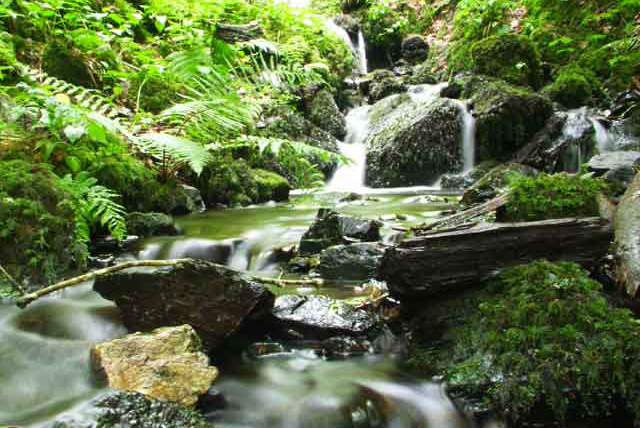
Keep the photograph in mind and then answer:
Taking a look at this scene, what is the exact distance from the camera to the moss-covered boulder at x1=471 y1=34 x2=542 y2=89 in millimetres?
10172

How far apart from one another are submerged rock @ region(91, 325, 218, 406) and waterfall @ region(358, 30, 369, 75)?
50.3 feet

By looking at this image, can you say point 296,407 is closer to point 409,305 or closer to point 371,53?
point 409,305

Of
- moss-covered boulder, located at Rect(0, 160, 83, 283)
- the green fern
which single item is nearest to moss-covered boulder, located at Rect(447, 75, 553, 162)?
the green fern

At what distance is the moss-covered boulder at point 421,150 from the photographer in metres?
9.08

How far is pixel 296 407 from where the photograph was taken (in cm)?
195

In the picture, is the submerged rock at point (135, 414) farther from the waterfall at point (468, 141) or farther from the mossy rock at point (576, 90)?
the mossy rock at point (576, 90)

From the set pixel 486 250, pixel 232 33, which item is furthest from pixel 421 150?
pixel 486 250

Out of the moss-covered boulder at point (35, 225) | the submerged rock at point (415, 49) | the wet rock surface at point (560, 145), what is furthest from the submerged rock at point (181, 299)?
the submerged rock at point (415, 49)

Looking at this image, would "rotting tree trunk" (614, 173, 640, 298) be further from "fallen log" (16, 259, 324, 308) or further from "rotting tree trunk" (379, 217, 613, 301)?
"fallen log" (16, 259, 324, 308)

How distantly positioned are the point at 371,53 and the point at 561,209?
15.5 meters

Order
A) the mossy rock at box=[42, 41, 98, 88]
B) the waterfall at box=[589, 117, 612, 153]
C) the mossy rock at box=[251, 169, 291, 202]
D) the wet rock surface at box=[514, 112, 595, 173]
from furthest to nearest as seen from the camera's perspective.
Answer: the wet rock surface at box=[514, 112, 595, 173] → the waterfall at box=[589, 117, 612, 153] → the mossy rock at box=[251, 169, 291, 202] → the mossy rock at box=[42, 41, 98, 88]

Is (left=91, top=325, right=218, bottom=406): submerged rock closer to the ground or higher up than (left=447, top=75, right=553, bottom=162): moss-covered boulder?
closer to the ground

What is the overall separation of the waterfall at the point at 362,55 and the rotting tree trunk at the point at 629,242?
1437cm

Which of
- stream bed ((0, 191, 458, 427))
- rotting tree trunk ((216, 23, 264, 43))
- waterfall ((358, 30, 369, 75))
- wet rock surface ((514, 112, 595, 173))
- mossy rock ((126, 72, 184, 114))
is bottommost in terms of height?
stream bed ((0, 191, 458, 427))
